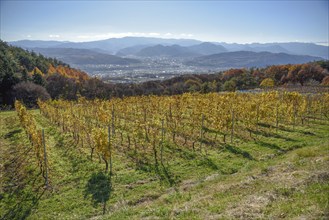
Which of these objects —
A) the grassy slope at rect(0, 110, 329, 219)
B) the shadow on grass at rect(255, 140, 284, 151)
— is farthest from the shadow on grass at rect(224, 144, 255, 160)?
the shadow on grass at rect(255, 140, 284, 151)

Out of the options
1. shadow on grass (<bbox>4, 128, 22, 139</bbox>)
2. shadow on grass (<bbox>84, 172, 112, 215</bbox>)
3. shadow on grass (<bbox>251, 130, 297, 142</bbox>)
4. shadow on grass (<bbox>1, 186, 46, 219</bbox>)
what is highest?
shadow on grass (<bbox>251, 130, 297, 142</bbox>)

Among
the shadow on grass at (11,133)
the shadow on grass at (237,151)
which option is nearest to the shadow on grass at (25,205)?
the shadow on grass at (237,151)

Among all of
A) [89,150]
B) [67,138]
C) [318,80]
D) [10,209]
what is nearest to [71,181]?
[10,209]

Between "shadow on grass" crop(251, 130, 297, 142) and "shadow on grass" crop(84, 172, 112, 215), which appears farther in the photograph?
"shadow on grass" crop(251, 130, 297, 142)

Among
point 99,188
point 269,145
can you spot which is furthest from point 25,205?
point 269,145

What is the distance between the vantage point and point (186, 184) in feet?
36.3

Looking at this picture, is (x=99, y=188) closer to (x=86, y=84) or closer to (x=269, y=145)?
(x=269, y=145)

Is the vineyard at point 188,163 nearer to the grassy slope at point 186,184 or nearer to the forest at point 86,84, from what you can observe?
the grassy slope at point 186,184

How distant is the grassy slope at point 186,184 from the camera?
7543 millimetres

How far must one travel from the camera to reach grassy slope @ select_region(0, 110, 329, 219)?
754cm

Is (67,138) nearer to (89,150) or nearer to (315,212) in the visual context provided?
(89,150)

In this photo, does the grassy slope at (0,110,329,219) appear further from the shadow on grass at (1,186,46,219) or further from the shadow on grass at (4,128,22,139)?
the shadow on grass at (4,128,22,139)

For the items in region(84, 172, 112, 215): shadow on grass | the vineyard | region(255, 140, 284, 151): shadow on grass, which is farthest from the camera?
region(255, 140, 284, 151): shadow on grass

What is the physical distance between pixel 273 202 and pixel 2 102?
42.1 m
